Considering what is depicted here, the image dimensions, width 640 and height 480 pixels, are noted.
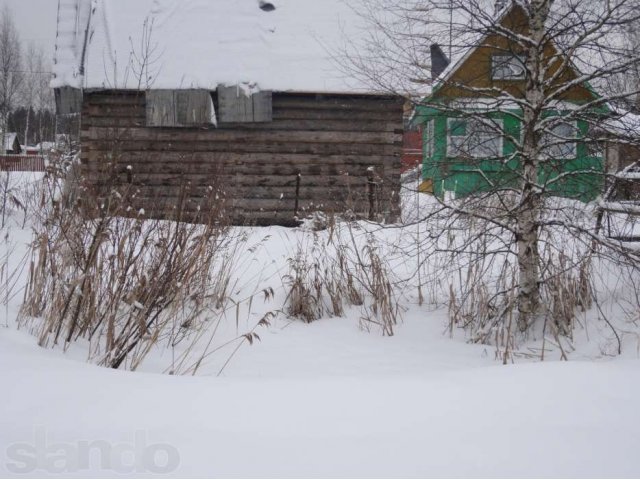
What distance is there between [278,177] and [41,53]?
38687mm

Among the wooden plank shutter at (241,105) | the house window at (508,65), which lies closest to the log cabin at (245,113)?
the wooden plank shutter at (241,105)

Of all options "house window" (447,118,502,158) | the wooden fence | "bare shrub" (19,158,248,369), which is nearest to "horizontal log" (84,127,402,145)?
"house window" (447,118,502,158)

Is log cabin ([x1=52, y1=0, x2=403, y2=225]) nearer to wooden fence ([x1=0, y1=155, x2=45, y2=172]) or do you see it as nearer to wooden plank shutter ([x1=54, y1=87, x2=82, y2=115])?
wooden plank shutter ([x1=54, y1=87, x2=82, y2=115])

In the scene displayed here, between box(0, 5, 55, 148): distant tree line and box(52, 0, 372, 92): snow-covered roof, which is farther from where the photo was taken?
box(0, 5, 55, 148): distant tree line

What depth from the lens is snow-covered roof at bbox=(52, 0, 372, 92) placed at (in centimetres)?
1064

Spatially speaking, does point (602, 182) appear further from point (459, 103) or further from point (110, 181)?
point (110, 181)

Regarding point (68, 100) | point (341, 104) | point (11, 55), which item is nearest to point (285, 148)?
point (341, 104)

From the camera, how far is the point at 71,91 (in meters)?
10.7

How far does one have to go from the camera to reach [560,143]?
4.72 meters

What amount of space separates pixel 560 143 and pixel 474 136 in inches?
25.7

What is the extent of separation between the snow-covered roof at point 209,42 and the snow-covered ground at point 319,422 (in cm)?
817

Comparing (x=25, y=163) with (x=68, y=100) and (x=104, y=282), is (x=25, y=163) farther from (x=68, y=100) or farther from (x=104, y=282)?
(x=104, y=282)

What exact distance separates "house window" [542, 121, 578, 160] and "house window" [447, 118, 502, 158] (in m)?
0.39

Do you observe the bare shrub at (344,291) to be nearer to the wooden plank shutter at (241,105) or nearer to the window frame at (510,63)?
the window frame at (510,63)
